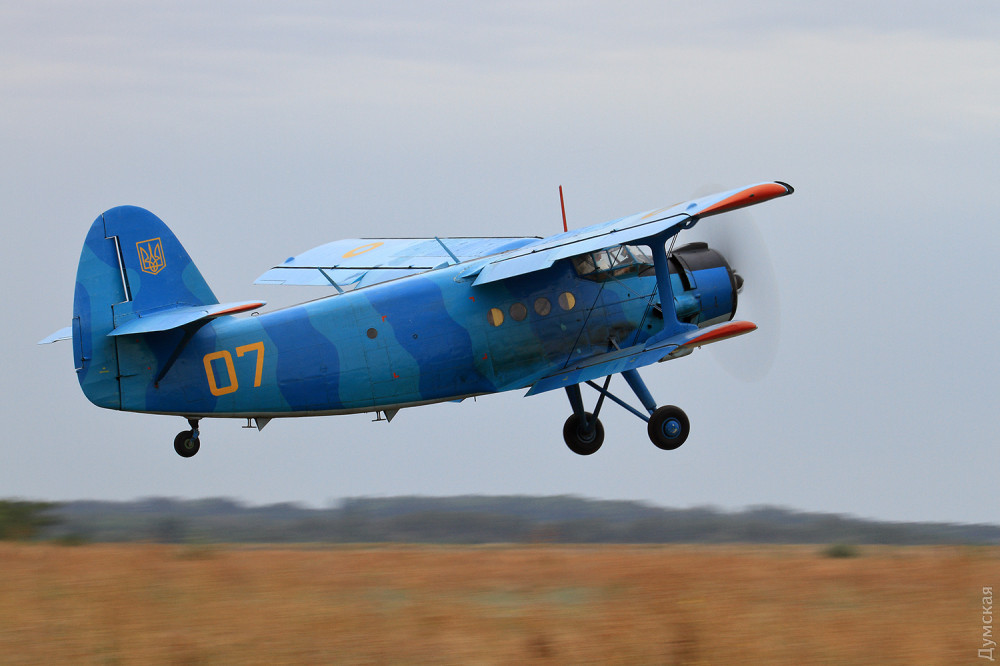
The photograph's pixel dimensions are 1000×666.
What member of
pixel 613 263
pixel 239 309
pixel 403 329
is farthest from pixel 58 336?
pixel 613 263

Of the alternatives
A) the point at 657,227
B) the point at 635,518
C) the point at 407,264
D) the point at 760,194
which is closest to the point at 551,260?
the point at 657,227

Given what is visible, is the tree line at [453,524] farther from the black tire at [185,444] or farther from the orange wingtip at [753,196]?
the orange wingtip at [753,196]

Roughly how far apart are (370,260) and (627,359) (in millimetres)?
5056

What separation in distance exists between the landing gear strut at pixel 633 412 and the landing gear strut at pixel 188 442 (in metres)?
4.75

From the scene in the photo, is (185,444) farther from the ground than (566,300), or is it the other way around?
(566,300)

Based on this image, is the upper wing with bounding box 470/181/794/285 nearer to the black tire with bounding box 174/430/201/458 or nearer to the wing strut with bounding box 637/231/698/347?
the wing strut with bounding box 637/231/698/347

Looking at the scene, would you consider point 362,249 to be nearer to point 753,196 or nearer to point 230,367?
point 230,367

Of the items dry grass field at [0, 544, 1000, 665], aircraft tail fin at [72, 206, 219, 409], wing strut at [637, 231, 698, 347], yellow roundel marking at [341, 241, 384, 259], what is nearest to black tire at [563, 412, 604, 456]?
wing strut at [637, 231, 698, 347]

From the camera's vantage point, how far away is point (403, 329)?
1375 cm

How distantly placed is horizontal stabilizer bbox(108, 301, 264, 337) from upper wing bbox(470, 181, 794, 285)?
3030mm

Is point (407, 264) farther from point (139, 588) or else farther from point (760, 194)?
point (139, 588)

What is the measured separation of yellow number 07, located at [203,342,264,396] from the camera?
13.2 metres

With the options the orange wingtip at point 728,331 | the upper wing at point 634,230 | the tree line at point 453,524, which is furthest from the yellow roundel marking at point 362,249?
the orange wingtip at point 728,331

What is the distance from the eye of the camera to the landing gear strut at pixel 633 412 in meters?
14.5
